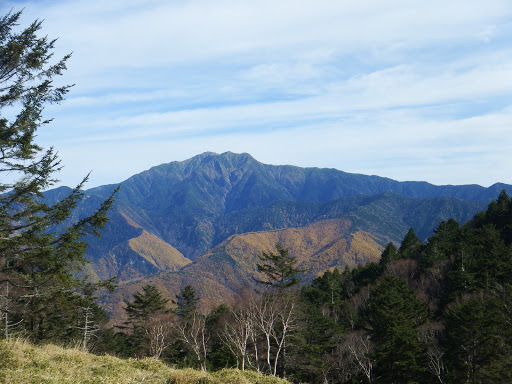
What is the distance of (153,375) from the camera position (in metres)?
8.16

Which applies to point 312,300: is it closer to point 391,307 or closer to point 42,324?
point 391,307

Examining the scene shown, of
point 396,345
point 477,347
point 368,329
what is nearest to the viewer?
point 477,347

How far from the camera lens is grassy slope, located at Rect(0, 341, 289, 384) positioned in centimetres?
741

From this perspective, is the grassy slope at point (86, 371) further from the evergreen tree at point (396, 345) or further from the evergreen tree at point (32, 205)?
the evergreen tree at point (396, 345)

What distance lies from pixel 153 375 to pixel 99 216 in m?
4.99

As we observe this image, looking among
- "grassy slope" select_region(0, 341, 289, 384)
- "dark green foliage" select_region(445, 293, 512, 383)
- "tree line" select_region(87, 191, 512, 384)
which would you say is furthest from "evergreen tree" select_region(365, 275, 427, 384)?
"grassy slope" select_region(0, 341, 289, 384)

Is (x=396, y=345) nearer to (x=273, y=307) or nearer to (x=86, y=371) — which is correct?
(x=273, y=307)

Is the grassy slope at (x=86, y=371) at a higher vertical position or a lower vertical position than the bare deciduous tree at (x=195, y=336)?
higher

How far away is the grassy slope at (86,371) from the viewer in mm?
7411

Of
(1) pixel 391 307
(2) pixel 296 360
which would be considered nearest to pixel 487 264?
(1) pixel 391 307

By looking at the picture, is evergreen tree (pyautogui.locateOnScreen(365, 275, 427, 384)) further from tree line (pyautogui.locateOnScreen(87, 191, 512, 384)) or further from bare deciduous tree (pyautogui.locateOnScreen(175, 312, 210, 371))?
bare deciduous tree (pyautogui.locateOnScreen(175, 312, 210, 371))

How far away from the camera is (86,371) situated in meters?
8.23

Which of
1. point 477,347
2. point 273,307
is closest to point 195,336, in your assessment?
point 273,307

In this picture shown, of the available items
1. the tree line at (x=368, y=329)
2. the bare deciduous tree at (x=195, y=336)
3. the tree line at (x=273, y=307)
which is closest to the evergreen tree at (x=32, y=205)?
the tree line at (x=273, y=307)
